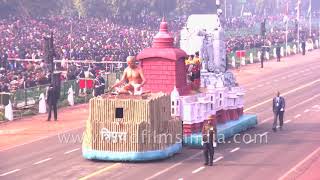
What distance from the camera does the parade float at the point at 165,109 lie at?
2266 centimetres

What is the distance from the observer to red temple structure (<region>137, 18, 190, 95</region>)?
25562 millimetres

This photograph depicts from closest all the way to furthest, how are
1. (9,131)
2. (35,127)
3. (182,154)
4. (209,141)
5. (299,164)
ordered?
1. (209,141)
2. (299,164)
3. (182,154)
4. (9,131)
5. (35,127)

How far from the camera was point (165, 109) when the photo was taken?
77.7 feet

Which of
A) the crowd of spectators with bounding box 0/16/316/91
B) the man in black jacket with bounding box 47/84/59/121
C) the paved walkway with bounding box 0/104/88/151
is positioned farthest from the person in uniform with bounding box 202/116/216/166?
the crowd of spectators with bounding box 0/16/316/91

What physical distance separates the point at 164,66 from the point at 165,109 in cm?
244

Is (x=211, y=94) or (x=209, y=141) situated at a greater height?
(x=211, y=94)

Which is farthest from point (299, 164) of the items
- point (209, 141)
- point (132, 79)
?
point (132, 79)

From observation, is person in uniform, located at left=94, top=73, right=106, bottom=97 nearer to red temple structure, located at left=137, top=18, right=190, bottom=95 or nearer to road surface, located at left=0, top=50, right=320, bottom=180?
road surface, located at left=0, top=50, right=320, bottom=180

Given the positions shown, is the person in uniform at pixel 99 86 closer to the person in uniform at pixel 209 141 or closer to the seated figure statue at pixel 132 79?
the seated figure statue at pixel 132 79

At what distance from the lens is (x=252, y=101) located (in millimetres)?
40594

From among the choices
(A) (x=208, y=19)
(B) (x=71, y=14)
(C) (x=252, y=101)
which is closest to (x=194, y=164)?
(A) (x=208, y=19)

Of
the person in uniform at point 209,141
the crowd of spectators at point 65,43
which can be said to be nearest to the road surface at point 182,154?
the person in uniform at point 209,141

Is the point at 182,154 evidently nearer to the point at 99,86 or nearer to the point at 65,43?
the point at 99,86

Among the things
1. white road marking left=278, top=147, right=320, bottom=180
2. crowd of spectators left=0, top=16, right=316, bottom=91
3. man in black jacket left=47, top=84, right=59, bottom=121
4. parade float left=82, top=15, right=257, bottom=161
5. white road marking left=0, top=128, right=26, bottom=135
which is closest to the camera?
white road marking left=278, top=147, right=320, bottom=180
